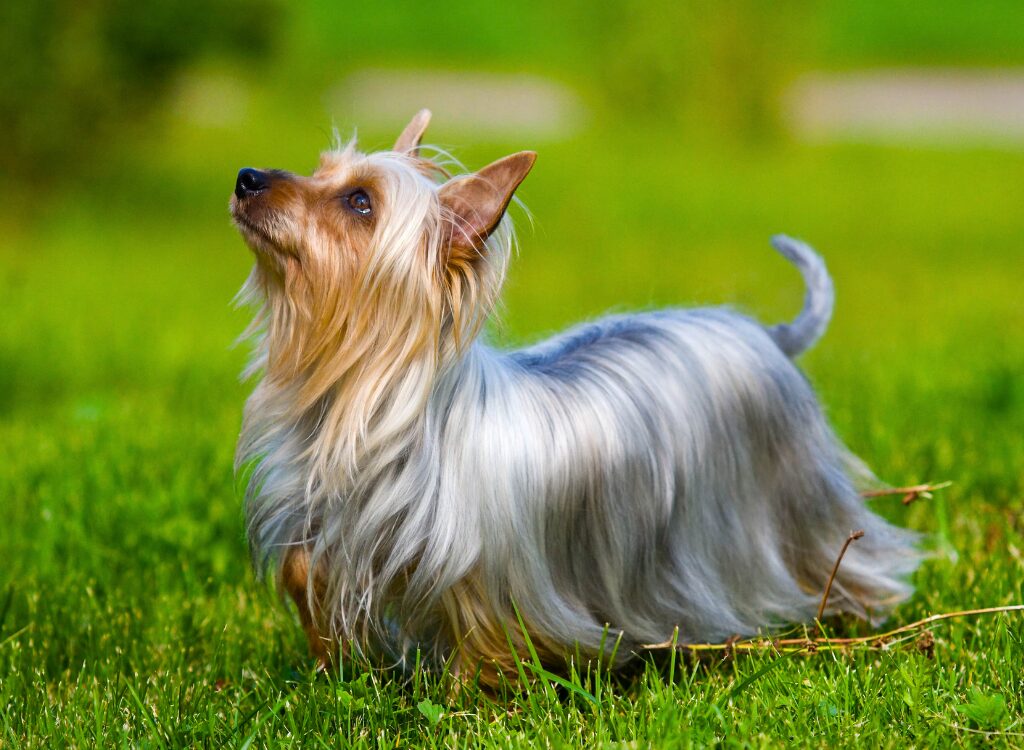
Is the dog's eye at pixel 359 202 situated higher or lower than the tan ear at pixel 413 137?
lower

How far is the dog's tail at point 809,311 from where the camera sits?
4566mm

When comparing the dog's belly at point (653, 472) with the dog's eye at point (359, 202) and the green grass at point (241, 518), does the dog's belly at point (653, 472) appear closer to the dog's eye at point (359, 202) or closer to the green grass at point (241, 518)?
the green grass at point (241, 518)

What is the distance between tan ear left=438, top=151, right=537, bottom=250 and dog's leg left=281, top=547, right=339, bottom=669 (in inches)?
39.5

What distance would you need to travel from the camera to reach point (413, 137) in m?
3.97

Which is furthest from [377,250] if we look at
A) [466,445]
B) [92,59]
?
[92,59]

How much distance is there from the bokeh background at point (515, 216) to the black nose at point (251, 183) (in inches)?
19.1

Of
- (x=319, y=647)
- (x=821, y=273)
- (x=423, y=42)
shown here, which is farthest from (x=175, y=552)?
(x=423, y=42)

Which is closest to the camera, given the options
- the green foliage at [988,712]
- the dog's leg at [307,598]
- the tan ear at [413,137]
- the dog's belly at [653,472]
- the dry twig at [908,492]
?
the green foliage at [988,712]

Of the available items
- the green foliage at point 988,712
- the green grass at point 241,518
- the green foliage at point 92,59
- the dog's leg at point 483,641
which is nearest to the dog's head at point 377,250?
the green grass at point 241,518

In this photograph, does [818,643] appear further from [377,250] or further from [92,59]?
[92,59]

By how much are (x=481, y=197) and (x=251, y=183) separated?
1.99ft

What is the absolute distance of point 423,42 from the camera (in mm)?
36000

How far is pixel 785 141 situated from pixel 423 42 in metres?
17.5

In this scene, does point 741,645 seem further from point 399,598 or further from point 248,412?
point 248,412
